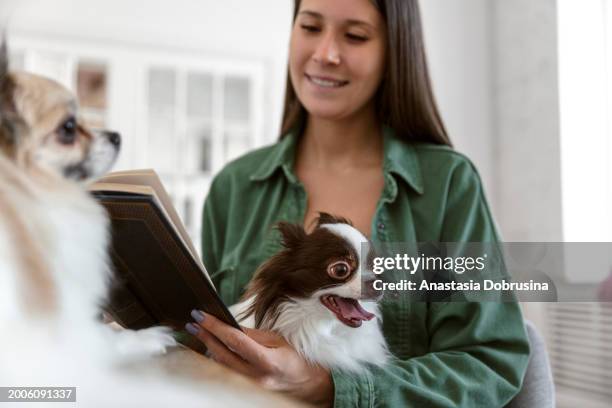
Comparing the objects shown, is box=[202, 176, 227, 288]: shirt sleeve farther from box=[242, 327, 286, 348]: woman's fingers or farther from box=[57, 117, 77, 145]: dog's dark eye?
box=[57, 117, 77, 145]: dog's dark eye

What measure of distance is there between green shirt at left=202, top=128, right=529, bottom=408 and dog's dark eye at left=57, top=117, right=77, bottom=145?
0.28 metres

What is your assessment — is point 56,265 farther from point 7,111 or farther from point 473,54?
point 473,54

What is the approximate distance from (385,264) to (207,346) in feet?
0.65

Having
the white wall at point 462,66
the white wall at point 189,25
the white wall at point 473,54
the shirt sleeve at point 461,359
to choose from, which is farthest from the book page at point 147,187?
the white wall at point 462,66

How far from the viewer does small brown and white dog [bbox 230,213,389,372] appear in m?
0.60

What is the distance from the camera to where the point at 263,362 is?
58 cm

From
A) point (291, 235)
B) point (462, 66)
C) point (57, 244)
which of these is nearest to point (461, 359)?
point (291, 235)

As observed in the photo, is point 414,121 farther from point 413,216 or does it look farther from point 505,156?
point 505,156

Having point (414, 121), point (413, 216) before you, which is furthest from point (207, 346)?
point (414, 121)

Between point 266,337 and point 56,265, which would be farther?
point 266,337

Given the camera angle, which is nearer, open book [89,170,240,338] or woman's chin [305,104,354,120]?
open book [89,170,240,338]

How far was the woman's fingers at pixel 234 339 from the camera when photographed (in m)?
0.57

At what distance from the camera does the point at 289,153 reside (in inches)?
36.1

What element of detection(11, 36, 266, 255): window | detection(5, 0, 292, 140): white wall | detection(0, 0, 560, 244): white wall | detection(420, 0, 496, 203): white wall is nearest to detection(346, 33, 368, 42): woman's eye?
detection(11, 36, 266, 255): window
